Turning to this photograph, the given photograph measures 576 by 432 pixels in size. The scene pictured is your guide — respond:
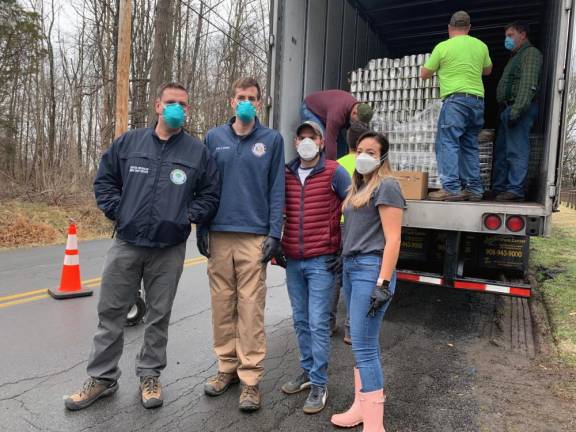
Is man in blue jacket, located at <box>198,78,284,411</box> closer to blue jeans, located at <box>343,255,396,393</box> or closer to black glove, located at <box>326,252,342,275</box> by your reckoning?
black glove, located at <box>326,252,342,275</box>

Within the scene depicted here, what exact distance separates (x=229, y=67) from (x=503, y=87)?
64.0 ft

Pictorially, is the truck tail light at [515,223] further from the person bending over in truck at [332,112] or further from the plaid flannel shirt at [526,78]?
the person bending over in truck at [332,112]

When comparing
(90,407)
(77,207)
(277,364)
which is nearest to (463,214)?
(277,364)

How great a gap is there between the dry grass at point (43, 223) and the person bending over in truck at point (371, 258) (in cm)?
944

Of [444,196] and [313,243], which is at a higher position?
[444,196]

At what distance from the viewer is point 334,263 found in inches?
126

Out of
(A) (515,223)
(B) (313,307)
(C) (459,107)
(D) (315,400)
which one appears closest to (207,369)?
(D) (315,400)

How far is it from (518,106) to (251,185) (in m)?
3.39

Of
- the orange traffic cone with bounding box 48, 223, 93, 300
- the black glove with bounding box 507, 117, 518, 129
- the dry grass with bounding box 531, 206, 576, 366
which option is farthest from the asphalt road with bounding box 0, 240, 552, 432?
the black glove with bounding box 507, 117, 518, 129

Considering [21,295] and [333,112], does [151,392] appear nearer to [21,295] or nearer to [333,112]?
[333,112]

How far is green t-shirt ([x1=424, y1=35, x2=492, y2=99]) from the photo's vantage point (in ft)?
16.2

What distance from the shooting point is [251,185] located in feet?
10.8


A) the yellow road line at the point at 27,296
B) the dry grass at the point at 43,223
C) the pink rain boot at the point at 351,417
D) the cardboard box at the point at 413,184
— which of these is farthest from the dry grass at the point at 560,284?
the dry grass at the point at 43,223

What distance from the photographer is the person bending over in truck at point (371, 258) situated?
2721 millimetres
